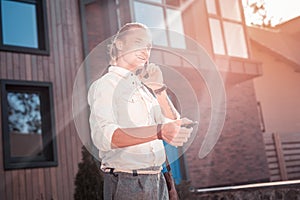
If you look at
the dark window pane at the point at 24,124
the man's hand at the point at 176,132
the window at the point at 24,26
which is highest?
the window at the point at 24,26

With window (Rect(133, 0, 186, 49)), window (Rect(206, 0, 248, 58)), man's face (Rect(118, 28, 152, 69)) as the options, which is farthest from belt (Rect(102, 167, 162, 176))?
window (Rect(206, 0, 248, 58))

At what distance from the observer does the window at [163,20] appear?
26.2 feet

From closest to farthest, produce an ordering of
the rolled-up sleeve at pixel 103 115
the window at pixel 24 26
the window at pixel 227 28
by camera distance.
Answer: the rolled-up sleeve at pixel 103 115 → the window at pixel 24 26 → the window at pixel 227 28

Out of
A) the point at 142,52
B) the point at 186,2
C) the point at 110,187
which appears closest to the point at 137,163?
the point at 110,187

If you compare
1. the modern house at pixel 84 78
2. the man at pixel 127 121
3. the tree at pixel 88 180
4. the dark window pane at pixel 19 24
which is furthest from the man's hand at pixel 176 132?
the dark window pane at pixel 19 24

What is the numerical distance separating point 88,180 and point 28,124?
1.75 metres

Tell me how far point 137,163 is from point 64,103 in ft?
19.0

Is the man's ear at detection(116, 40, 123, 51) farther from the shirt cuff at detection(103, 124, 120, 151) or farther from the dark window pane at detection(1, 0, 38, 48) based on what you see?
the dark window pane at detection(1, 0, 38, 48)

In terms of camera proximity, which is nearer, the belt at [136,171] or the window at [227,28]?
the belt at [136,171]

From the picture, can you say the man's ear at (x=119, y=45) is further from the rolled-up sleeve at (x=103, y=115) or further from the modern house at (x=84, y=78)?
the modern house at (x=84, y=78)

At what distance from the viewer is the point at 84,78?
300 inches

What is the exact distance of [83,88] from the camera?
760 cm

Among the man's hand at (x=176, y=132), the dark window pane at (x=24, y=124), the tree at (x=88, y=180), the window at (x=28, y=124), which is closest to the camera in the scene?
the man's hand at (x=176, y=132)

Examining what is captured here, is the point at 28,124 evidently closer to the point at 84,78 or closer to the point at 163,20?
the point at 84,78
